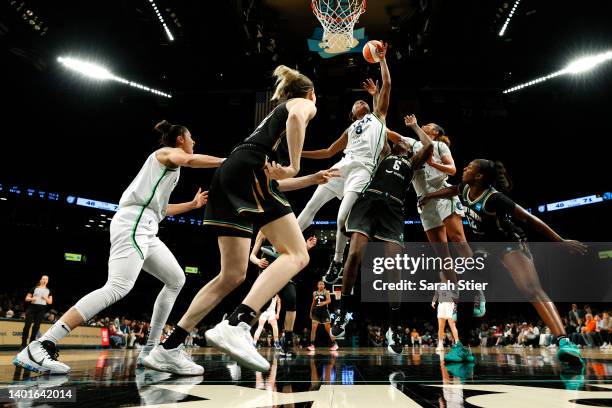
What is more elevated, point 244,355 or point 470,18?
point 470,18

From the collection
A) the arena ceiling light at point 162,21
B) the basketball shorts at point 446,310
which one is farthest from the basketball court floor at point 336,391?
the arena ceiling light at point 162,21

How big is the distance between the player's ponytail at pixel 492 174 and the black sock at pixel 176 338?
9.59ft

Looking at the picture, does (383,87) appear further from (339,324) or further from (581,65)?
(581,65)

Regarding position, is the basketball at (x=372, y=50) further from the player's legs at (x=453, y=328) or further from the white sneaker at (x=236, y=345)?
the player's legs at (x=453, y=328)


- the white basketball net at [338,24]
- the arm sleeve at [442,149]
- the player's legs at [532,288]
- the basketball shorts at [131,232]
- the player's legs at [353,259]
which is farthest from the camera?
the white basketball net at [338,24]

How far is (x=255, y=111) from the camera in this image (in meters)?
15.7

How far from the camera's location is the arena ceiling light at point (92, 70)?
13898mm

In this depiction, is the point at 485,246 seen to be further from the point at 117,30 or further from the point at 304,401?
the point at 117,30

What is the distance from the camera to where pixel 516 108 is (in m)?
16.3

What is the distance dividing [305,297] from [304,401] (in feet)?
83.1

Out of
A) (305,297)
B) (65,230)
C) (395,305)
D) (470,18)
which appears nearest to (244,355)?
(395,305)

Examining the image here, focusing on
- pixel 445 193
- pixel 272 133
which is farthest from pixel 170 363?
pixel 445 193

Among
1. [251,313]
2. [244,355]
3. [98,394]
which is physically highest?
[251,313]

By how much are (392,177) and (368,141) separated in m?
0.49
